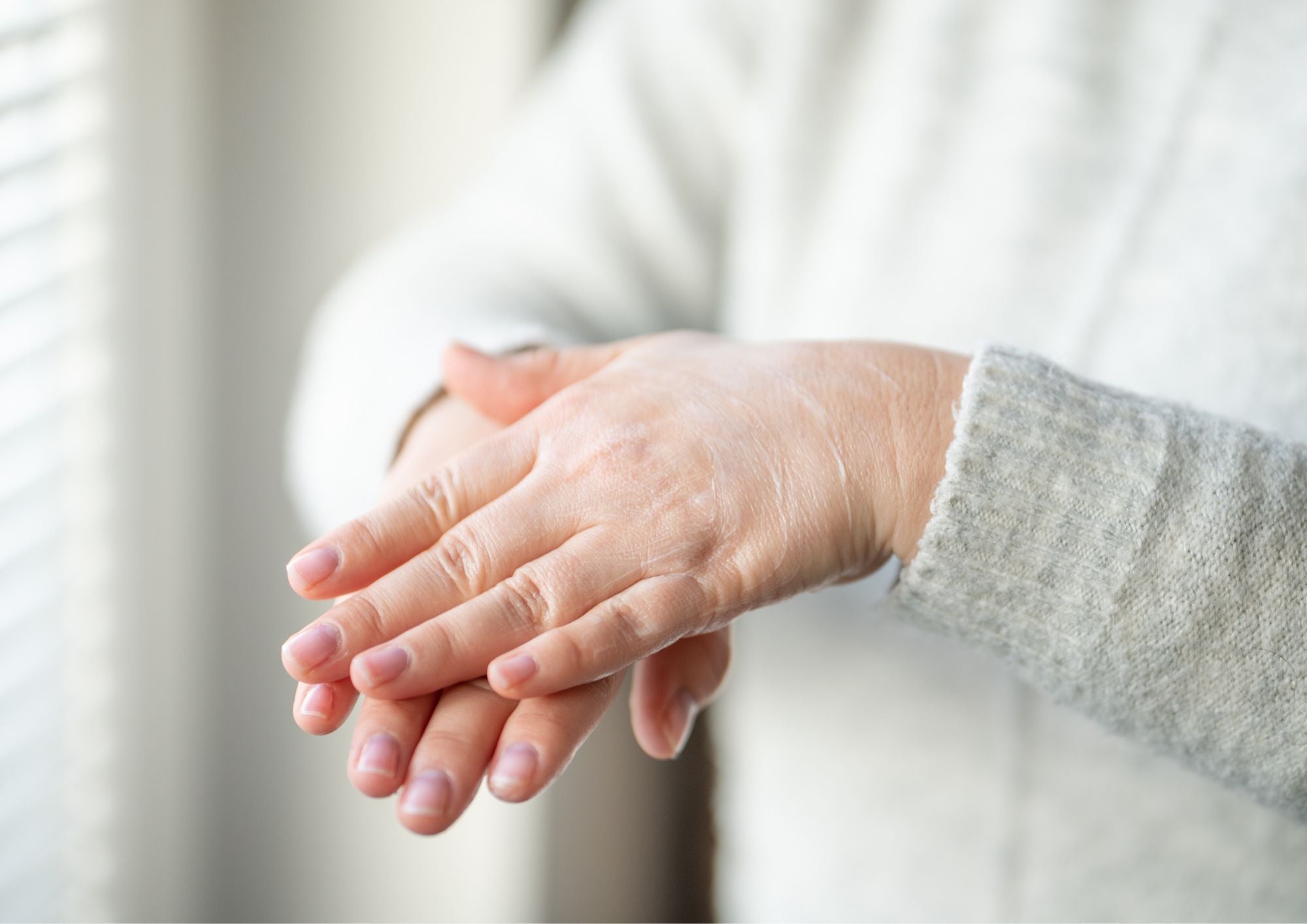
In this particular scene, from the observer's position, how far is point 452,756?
1.44 ft

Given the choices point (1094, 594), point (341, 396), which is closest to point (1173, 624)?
point (1094, 594)

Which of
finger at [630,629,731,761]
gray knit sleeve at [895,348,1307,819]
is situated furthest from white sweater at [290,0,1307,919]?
finger at [630,629,731,761]

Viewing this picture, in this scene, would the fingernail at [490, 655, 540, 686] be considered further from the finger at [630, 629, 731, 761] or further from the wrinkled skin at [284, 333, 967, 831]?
the finger at [630, 629, 731, 761]

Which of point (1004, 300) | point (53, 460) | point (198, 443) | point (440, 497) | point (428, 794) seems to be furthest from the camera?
point (198, 443)

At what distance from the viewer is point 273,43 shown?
42.1 inches

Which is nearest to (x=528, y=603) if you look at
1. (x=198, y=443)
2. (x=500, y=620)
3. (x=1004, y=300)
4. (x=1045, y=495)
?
(x=500, y=620)

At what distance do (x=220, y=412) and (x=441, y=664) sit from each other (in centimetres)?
81

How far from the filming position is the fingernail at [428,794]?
416 millimetres

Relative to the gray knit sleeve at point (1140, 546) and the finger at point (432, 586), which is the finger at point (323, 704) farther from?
the gray knit sleeve at point (1140, 546)

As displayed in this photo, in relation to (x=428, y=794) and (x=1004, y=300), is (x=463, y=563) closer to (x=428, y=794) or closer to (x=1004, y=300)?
(x=428, y=794)

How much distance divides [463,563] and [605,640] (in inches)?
3.6

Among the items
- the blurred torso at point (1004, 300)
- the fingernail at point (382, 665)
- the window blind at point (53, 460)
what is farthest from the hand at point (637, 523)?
the window blind at point (53, 460)

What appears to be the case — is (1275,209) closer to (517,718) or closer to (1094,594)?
(1094,594)

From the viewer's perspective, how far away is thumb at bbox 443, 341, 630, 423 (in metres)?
0.60
